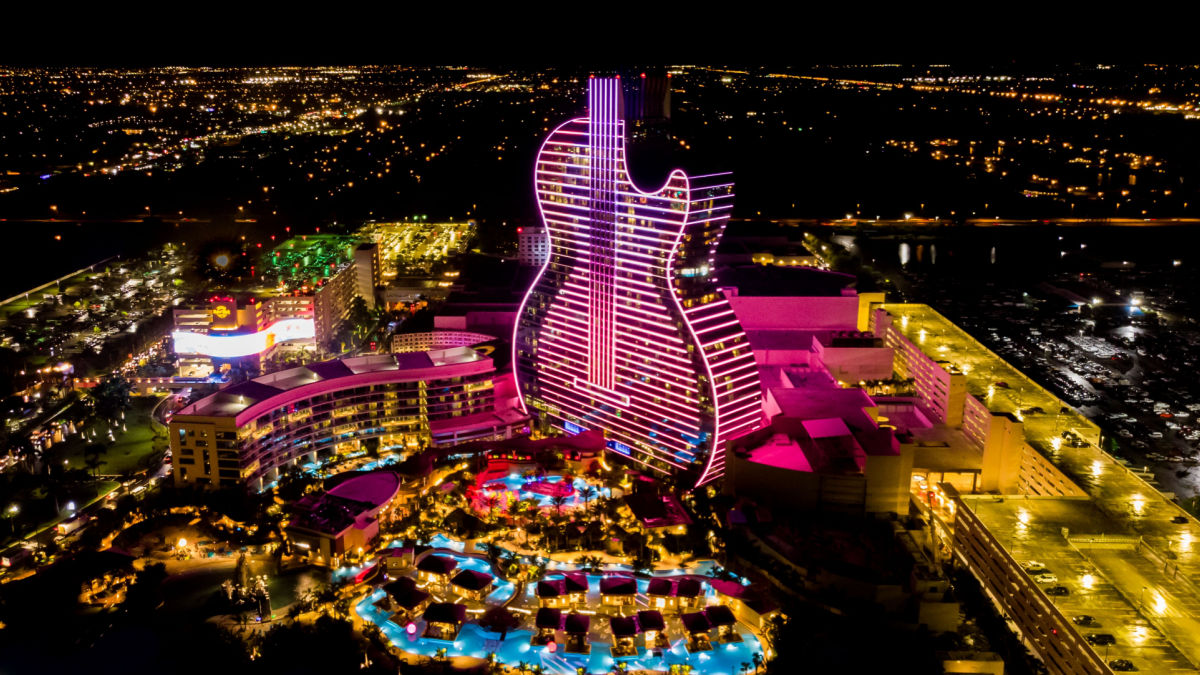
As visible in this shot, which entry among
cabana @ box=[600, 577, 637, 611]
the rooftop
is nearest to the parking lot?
cabana @ box=[600, 577, 637, 611]

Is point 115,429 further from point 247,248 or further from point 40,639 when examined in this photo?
point 247,248

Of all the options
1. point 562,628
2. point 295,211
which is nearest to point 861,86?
point 295,211

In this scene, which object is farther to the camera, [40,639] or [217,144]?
[217,144]

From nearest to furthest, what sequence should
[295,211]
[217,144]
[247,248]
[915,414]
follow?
[915,414]
[247,248]
[295,211]
[217,144]

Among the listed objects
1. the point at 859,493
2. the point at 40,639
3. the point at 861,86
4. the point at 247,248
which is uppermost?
the point at 861,86

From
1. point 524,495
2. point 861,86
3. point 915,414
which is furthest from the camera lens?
point 861,86

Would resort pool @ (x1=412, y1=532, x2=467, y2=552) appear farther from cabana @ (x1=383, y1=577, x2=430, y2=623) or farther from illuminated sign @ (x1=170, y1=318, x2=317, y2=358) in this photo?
illuminated sign @ (x1=170, y1=318, x2=317, y2=358)

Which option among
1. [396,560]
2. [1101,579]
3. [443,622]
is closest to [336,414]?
[396,560]
